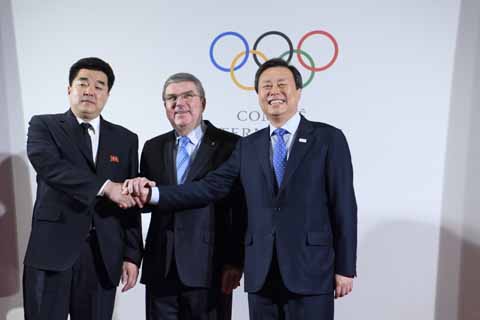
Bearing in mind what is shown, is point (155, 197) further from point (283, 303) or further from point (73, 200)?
point (283, 303)

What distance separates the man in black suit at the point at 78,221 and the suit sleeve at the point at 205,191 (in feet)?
0.67

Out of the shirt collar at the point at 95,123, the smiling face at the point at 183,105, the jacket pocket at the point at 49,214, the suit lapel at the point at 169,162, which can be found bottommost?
the jacket pocket at the point at 49,214

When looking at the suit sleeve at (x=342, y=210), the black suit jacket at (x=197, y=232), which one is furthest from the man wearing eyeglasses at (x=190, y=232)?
the suit sleeve at (x=342, y=210)

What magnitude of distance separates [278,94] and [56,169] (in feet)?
3.73

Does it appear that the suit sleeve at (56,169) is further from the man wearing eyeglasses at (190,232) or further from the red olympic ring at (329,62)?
the red olympic ring at (329,62)

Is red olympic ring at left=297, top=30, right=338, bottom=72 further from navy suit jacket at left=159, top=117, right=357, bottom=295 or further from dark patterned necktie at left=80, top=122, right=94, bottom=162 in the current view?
dark patterned necktie at left=80, top=122, right=94, bottom=162

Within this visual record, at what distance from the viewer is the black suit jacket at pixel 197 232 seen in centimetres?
229

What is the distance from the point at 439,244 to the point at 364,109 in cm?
96

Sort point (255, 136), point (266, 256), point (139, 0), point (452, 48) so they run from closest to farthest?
point (266, 256) < point (255, 136) < point (452, 48) < point (139, 0)

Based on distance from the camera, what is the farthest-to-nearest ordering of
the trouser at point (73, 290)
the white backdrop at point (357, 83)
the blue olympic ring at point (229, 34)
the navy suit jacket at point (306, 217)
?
the blue olympic ring at point (229, 34) < the white backdrop at point (357, 83) < the trouser at point (73, 290) < the navy suit jacket at point (306, 217)

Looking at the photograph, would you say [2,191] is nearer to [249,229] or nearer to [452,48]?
[249,229]

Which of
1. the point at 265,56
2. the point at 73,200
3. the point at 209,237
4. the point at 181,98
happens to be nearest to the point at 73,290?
the point at 73,200

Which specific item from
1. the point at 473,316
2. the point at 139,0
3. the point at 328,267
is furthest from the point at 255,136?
the point at 473,316

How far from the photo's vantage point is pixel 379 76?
2924 mm
